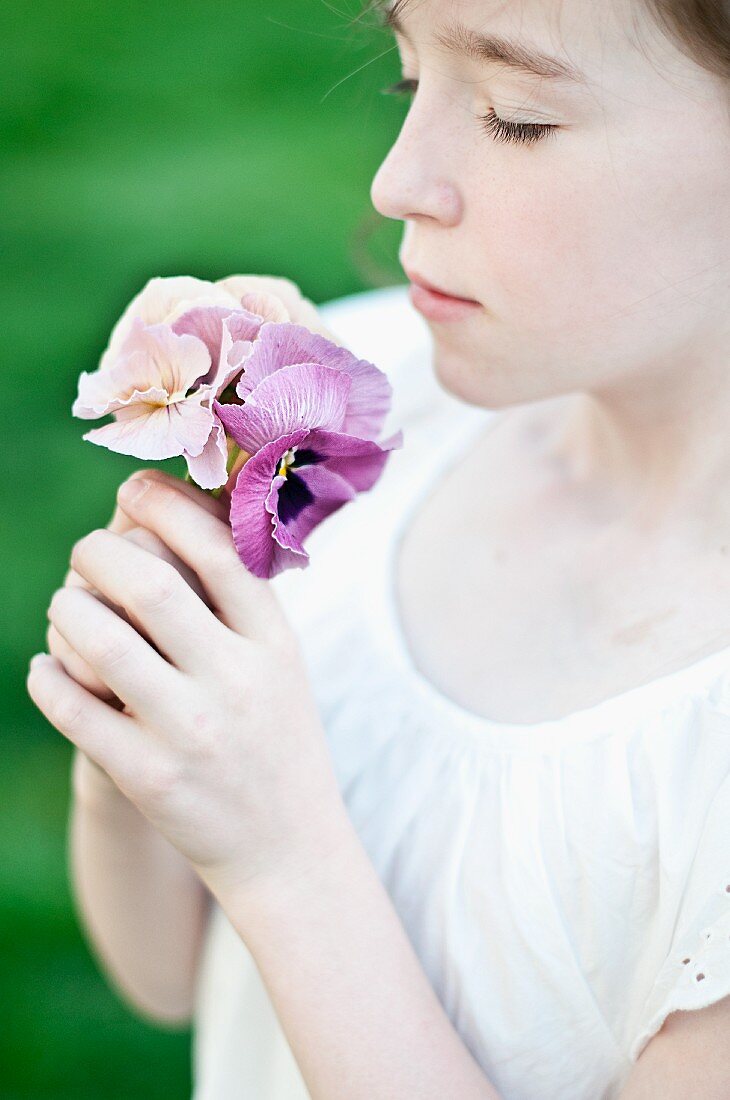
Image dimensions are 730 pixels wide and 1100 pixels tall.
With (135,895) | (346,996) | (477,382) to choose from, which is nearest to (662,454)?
(477,382)

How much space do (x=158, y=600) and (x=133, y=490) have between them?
0.33 ft

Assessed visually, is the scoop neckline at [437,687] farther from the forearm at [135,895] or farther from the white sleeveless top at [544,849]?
the forearm at [135,895]

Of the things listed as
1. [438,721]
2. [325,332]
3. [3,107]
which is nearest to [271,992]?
[438,721]

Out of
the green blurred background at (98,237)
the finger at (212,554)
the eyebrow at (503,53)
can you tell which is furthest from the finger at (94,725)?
the green blurred background at (98,237)

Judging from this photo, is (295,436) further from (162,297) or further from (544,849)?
(544,849)

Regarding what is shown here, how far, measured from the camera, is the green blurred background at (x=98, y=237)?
198cm

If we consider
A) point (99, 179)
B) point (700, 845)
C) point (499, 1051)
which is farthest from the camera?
point (99, 179)

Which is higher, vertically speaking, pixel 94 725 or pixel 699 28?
pixel 699 28

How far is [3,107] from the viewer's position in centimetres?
323

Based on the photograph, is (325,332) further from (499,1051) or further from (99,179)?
(99,179)

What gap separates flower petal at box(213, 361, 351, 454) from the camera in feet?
2.56

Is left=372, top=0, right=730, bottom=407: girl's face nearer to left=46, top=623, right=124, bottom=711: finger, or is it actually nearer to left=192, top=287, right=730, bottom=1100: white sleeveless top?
left=192, top=287, right=730, bottom=1100: white sleeveless top

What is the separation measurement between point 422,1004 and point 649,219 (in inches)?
24.7

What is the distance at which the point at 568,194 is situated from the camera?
0.89 meters
